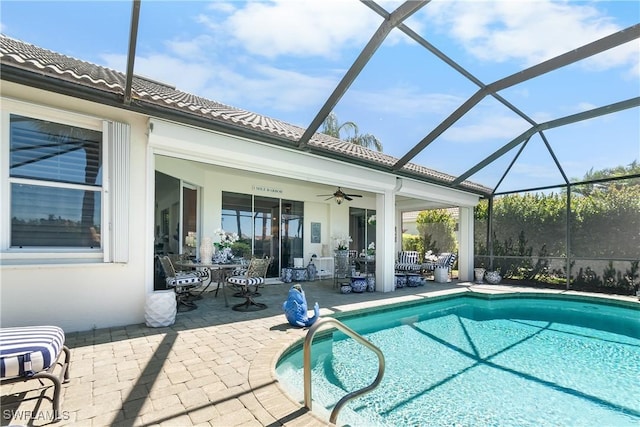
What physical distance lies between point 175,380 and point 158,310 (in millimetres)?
2091

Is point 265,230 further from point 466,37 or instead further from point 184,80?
point 466,37

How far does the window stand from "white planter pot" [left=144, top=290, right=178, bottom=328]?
1.24 meters

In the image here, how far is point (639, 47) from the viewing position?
18.8 ft

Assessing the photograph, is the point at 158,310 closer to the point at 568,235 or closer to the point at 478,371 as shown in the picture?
the point at 478,371

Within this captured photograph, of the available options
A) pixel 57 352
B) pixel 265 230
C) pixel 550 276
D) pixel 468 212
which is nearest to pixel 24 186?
pixel 57 352

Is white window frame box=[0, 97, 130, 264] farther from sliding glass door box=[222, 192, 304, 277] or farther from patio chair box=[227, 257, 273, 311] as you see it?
sliding glass door box=[222, 192, 304, 277]

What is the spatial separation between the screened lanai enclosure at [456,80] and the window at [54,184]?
131 centimetres

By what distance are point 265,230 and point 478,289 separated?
7.40 metres

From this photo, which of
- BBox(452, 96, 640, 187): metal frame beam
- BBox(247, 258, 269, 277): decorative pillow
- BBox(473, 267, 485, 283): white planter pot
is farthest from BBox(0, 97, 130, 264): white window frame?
BBox(473, 267, 485, 283): white planter pot

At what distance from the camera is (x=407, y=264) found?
12516 millimetres

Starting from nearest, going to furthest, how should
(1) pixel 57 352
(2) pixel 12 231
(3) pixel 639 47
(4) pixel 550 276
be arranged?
(1) pixel 57 352, (2) pixel 12 231, (3) pixel 639 47, (4) pixel 550 276

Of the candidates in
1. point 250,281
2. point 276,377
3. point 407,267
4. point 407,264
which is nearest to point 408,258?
point 407,264

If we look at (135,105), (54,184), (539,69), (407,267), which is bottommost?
(407,267)

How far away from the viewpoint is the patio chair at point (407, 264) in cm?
1241
